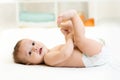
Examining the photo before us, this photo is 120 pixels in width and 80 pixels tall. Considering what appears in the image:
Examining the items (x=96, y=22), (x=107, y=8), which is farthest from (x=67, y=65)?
(x=107, y=8)

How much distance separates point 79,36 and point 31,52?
9.9 inches

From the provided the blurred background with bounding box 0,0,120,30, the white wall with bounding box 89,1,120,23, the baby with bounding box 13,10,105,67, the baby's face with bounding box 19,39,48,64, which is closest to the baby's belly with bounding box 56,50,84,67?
the baby with bounding box 13,10,105,67

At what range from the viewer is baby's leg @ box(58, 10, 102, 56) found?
4.51 feet

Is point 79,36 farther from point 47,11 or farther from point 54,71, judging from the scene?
point 47,11

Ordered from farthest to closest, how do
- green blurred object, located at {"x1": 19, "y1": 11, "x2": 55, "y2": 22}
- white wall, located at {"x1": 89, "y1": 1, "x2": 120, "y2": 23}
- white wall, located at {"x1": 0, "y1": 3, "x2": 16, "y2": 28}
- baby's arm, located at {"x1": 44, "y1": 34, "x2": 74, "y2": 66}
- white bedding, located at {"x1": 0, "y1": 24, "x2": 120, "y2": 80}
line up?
white wall, located at {"x1": 0, "y1": 3, "x2": 16, "y2": 28}
white wall, located at {"x1": 89, "y1": 1, "x2": 120, "y2": 23}
green blurred object, located at {"x1": 19, "y1": 11, "x2": 55, "y2": 22}
baby's arm, located at {"x1": 44, "y1": 34, "x2": 74, "y2": 66}
white bedding, located at {"x1": 0, "y1": 24, "x2": 120, "y2": 80}

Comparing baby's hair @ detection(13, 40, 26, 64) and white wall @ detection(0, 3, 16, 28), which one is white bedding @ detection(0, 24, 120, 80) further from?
white wall @ detection(0, 3, 16, 28)

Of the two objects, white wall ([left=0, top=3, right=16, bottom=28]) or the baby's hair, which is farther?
white wall ([left=0, top=3, right=16, bottom=28])

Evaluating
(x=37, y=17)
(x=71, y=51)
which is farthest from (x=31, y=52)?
(x=37, y=17)

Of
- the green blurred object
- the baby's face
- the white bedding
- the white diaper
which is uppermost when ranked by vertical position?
the green blurred object

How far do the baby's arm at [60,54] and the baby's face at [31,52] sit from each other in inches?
1.4

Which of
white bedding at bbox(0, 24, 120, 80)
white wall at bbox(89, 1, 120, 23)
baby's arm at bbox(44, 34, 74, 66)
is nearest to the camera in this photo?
white bedding at bbox(0, 24, 120, 80)

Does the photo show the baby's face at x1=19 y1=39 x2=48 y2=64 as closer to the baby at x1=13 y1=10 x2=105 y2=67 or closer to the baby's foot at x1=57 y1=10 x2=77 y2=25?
the baby at x1=13 y1=10 x2=105 y2=67

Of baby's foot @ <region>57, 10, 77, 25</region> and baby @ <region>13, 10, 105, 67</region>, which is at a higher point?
baby's foot @ <region>57, 10, 77, 25</region>

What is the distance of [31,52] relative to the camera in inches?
55.4
